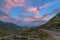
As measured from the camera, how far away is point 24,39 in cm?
4369
